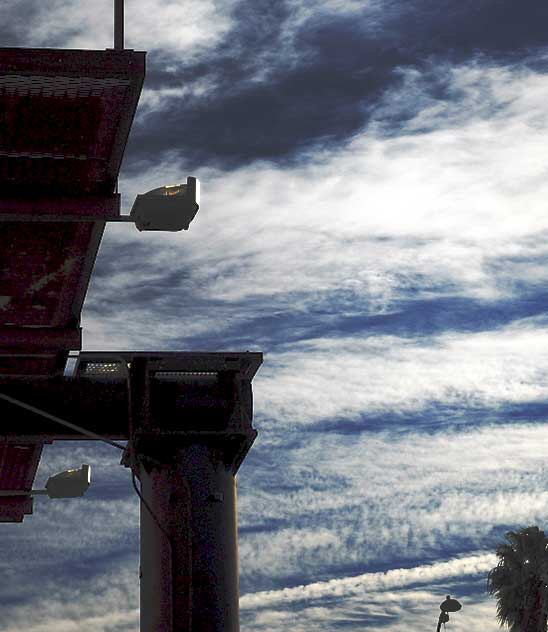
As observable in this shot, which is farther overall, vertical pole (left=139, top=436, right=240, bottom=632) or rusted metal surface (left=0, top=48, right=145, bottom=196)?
vertical pole (left=139, top=436, right=240, bottom=632)

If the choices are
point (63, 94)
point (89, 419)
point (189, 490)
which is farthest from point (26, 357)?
point (63, 94)

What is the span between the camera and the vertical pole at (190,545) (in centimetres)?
1427

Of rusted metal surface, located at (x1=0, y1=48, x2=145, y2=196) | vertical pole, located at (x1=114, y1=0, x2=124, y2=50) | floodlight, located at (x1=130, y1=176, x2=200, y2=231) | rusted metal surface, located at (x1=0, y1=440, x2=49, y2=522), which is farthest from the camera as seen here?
rusted metal surface, located at (x1=0, y1=440, x2=49, y2=522)

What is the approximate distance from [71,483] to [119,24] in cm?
886

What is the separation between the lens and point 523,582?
50719mm

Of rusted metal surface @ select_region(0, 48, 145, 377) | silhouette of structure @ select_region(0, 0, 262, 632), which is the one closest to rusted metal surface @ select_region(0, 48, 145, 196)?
rusted metal surface @ select_region(0, 48, 145, 377)

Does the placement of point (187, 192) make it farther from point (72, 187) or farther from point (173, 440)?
point (173, 440)

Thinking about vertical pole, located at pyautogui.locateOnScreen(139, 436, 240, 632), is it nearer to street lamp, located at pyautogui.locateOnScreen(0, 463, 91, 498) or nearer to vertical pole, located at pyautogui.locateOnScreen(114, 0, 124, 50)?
street lamp, located at pyautogui.locateOnScreen(0, 463, 91, 498)

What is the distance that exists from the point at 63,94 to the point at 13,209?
1703mm

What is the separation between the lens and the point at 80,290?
42.3 ft

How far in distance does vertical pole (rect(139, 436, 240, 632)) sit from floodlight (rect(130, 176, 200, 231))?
4292 millimetres

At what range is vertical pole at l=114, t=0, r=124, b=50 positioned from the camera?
1022cm

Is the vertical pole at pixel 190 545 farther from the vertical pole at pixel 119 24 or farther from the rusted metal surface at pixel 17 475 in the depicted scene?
the vertical pole at pixel 119 24

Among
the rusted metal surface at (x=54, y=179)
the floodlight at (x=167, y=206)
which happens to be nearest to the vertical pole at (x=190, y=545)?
the rusted metal surface at (x=54, y=179)
